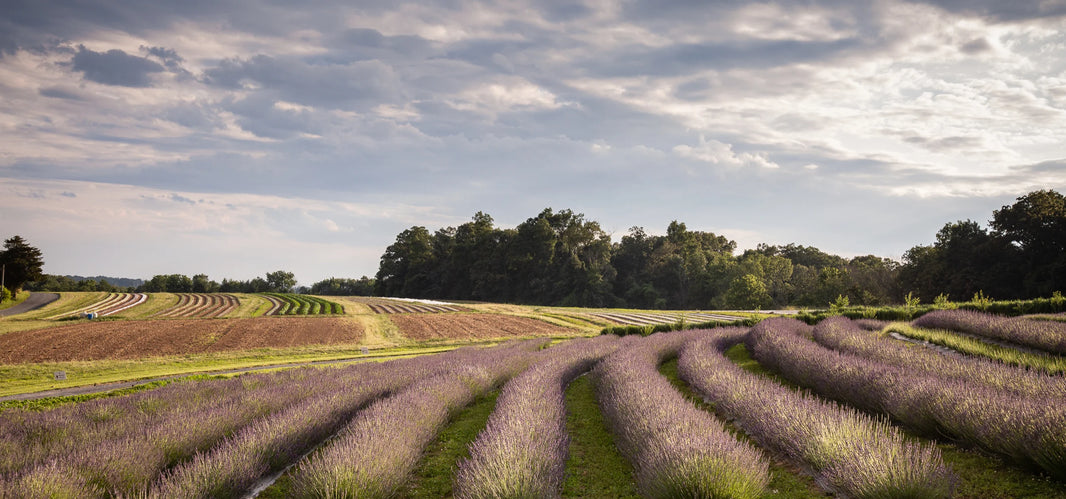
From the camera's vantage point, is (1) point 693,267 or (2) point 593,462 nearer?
(2) point 593,462

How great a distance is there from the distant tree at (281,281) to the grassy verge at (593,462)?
4562 inches

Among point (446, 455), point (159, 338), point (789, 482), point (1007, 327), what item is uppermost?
point (1007, 327)

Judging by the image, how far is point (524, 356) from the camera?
45.3 feet

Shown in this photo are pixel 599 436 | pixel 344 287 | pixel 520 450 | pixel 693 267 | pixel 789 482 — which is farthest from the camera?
pixel 344 287

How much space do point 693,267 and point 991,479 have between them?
69785mm

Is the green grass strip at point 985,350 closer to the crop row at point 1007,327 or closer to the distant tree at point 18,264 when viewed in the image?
the crop row at point 1007,327

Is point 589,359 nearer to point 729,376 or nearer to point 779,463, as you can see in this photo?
point 729,376

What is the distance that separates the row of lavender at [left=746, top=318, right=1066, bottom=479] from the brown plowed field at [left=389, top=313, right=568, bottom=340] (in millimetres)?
22032

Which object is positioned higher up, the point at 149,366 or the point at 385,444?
the point at 385,444

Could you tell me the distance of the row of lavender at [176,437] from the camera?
4.98m

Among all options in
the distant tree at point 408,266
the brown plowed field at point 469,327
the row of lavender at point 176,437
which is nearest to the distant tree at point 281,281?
the distant tree at point 408,266

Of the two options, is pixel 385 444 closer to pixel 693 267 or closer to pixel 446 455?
pixel 446 455

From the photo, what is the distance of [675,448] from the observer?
4.54 meters

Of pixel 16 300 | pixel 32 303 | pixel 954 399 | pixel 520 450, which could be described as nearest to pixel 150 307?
pixel 32 303
